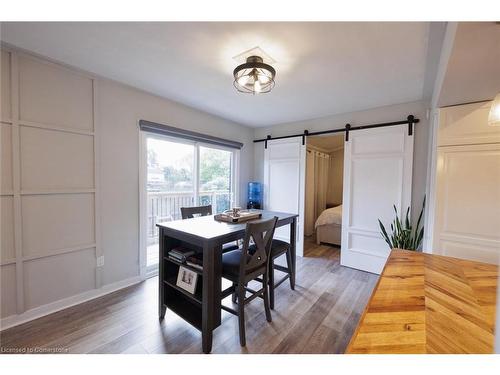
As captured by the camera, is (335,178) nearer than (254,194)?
No

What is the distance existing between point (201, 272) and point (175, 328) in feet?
2.09

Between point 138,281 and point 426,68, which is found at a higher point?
point 426,68

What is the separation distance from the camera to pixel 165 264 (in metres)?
1.83

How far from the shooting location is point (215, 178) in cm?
362

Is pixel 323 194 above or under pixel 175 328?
above

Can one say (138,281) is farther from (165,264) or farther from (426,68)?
(426,68)

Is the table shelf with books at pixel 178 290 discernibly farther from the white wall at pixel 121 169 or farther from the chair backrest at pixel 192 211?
the white wall at pixel 121 169

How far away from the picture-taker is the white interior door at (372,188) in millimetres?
2744

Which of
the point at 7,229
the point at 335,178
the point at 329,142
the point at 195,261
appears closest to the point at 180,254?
the point at 195,261

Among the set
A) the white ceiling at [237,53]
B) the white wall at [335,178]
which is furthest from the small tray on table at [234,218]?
the white wall at [335,178]

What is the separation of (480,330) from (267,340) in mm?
1346

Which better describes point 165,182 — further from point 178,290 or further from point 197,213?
point 178,290

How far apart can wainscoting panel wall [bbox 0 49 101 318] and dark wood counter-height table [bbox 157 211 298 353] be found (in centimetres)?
93
